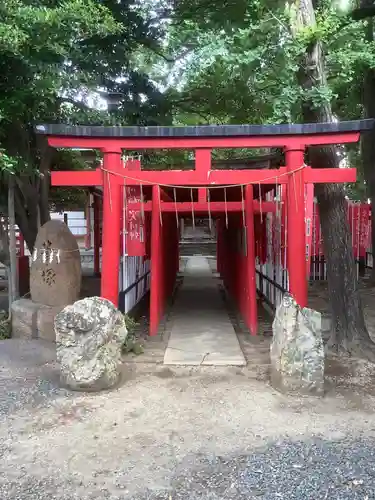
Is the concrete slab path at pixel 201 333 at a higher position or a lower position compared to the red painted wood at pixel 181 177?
lower

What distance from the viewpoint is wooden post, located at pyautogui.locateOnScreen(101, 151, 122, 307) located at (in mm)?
6883

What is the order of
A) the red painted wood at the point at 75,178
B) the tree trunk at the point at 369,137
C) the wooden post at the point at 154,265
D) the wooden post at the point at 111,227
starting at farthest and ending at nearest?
1. the tree trunk at the point at 369,137
2. the wooden post at the point at 154,265
3. the wooden post at the point at 111,227
4. the red painted wood at the point at 75,178

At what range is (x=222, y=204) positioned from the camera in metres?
8.19

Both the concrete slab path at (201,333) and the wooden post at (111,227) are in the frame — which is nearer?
the concrete slab path at (201,333)

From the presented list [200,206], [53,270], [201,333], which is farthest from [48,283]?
[200,206]

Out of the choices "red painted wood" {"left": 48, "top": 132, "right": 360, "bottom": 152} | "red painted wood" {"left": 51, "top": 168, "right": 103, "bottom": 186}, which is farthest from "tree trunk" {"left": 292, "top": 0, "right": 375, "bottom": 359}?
"red painted wood" {"left": 51, "top": 168, "right": 103, "bottom": 186}

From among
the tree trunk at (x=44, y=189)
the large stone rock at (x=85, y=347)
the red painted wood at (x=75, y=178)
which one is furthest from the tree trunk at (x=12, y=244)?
the large stone rock at (x=85, y=347)

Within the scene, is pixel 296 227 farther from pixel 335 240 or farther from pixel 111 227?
pixel 111 227

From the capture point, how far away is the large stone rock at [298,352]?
530cm

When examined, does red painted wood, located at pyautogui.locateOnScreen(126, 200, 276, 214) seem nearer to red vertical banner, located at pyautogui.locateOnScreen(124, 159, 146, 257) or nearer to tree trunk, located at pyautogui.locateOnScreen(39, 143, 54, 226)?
red vertical banner, located at pyautogui.locateOnScreen(124, 159, 146, 257)

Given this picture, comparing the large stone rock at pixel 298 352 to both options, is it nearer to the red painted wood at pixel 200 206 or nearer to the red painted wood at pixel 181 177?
the red painted wood at pixel 181 177

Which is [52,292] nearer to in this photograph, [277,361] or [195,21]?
[277,361]

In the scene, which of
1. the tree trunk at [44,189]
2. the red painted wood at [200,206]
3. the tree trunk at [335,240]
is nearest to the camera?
the tree trunk at [335,240]

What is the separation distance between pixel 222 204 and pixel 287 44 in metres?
2.74
